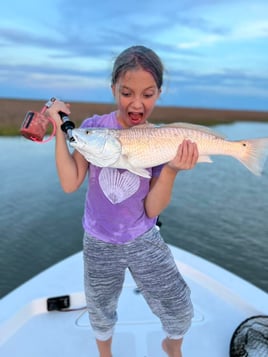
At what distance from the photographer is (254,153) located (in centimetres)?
184

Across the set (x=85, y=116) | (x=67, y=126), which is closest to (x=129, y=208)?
(x=67, y=126)

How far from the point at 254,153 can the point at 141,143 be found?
1.76 feet

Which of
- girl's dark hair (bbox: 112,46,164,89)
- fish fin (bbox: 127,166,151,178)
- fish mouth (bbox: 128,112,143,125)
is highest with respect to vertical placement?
girl's dark hair (bbox: 112,46,164,89)

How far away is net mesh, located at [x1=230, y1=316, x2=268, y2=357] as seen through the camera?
237 centimetres

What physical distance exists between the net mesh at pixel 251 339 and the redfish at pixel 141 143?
50.9 inches

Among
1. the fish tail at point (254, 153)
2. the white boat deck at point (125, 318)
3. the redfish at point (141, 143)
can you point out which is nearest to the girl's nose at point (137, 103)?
the redfish at point (141, 143)

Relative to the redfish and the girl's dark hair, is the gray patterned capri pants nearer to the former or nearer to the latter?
the redfish

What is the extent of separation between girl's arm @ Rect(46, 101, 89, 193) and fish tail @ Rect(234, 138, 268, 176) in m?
0.75

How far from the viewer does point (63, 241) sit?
5105mm

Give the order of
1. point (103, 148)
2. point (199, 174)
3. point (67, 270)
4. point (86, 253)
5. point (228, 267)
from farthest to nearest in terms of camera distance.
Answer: point (199, 174)
point (228, 267)
point (67, 270)
point (86, 253)
point (103, 148)

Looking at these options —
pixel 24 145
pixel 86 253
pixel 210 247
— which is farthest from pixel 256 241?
pixel 24 145

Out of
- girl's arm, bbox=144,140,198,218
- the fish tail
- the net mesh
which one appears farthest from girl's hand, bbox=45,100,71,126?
the net mesh

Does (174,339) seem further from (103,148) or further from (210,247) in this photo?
(210,247)

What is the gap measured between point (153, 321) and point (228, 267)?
84.2 inches
